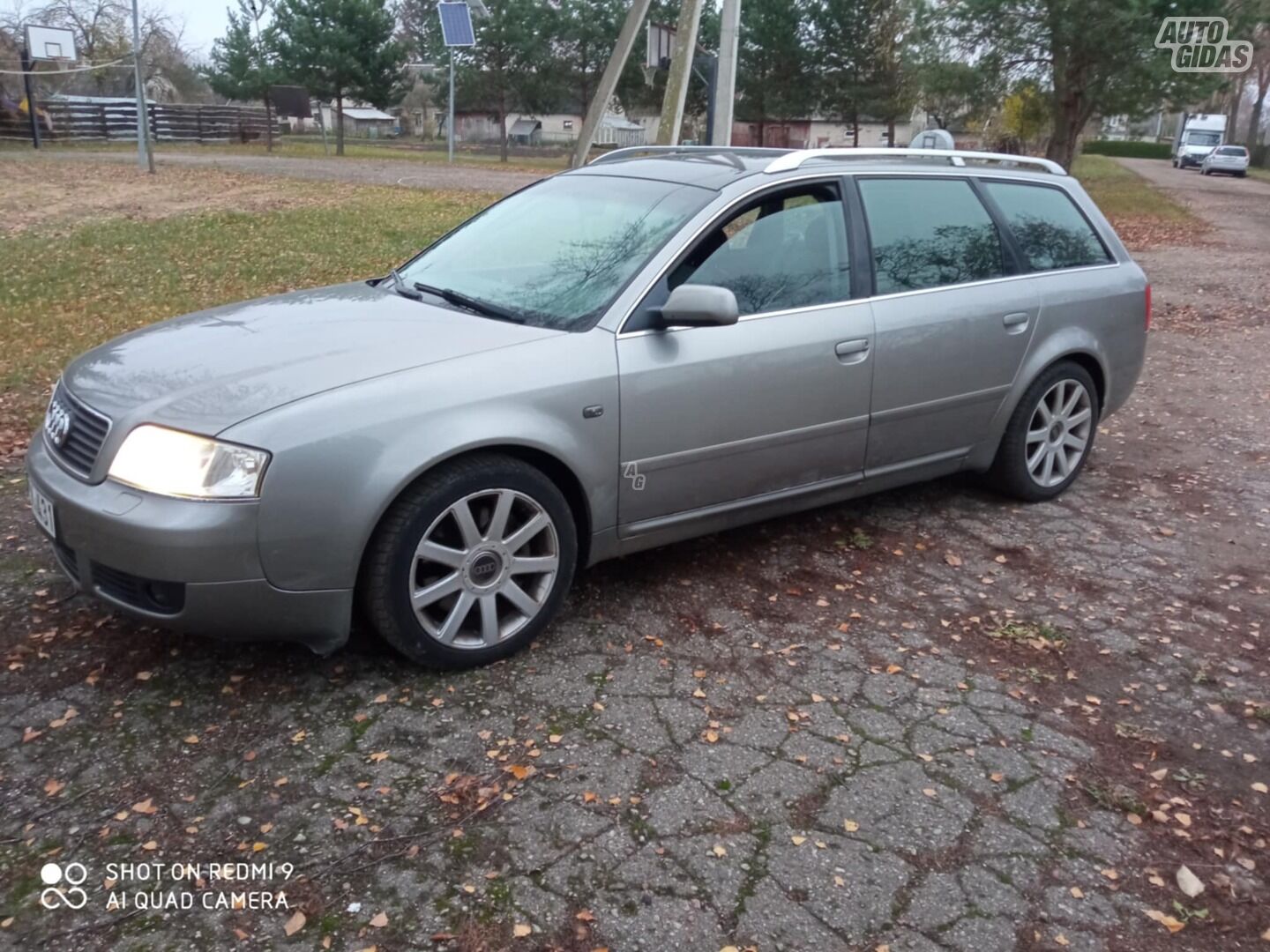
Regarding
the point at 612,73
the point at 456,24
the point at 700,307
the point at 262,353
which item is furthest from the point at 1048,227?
the point at 456,24

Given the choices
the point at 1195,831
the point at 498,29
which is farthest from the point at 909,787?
the point at 498,29

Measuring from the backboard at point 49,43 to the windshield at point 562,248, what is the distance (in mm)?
34410

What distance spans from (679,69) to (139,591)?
Result: 1253 centimetres

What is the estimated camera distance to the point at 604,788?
3.06 m

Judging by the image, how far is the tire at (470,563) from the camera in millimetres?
3350

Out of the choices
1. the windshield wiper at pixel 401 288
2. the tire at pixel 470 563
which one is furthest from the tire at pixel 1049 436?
the windshield wiper at pixel 401 288

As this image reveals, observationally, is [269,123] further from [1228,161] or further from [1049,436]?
[1228,161]

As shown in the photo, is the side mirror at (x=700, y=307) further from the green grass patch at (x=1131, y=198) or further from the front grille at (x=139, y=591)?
the green grass patch at (x=1131, y=198)

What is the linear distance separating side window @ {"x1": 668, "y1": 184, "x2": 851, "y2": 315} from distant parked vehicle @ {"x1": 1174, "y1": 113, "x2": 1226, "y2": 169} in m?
60.4

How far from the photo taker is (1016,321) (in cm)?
500

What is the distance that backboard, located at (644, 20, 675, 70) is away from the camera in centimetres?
1448

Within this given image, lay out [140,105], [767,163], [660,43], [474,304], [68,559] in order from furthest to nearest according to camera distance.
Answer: [140,105] < [660,43] < [767,163] < [474,304] < [68,559]

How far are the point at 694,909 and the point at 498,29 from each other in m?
46.2

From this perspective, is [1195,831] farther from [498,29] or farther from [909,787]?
[498,29]
